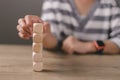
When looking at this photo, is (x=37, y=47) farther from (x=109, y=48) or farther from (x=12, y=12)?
(x=12, y=12)

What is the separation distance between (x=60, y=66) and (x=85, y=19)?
0.64 meters

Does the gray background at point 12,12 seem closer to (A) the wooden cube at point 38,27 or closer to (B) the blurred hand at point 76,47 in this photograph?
(B) the blurred hand at point 76,47

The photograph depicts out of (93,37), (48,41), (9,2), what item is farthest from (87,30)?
(9,2)

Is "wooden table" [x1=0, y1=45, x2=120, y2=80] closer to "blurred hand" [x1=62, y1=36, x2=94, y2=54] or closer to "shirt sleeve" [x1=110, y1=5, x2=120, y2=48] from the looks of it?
"blurred hand" [x1=62, y1=36, x2=94, y2=54]

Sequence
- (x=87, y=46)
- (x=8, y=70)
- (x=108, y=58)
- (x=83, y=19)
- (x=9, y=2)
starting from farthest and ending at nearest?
1. (x=9, y=2)
2. (x=83, y=19)
3. (x=87, y=46)
4. (x=108, y=58)
5. (x=8, y=70)

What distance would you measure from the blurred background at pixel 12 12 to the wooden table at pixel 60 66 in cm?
57

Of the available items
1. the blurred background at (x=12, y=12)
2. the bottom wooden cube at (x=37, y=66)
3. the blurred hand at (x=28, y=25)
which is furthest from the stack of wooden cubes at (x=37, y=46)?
the blurred background at (x=12, y=12)

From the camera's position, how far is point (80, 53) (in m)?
1.26

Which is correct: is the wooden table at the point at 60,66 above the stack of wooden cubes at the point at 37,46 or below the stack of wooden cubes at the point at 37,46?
Answer: below

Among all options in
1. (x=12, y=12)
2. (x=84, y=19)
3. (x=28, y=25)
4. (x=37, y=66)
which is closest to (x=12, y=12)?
(x=12, y=12)

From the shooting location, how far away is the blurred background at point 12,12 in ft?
5.88

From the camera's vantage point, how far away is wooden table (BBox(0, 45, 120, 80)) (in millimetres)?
873

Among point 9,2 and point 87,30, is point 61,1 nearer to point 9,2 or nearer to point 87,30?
point 87,30

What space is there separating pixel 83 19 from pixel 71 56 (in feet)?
1.45
